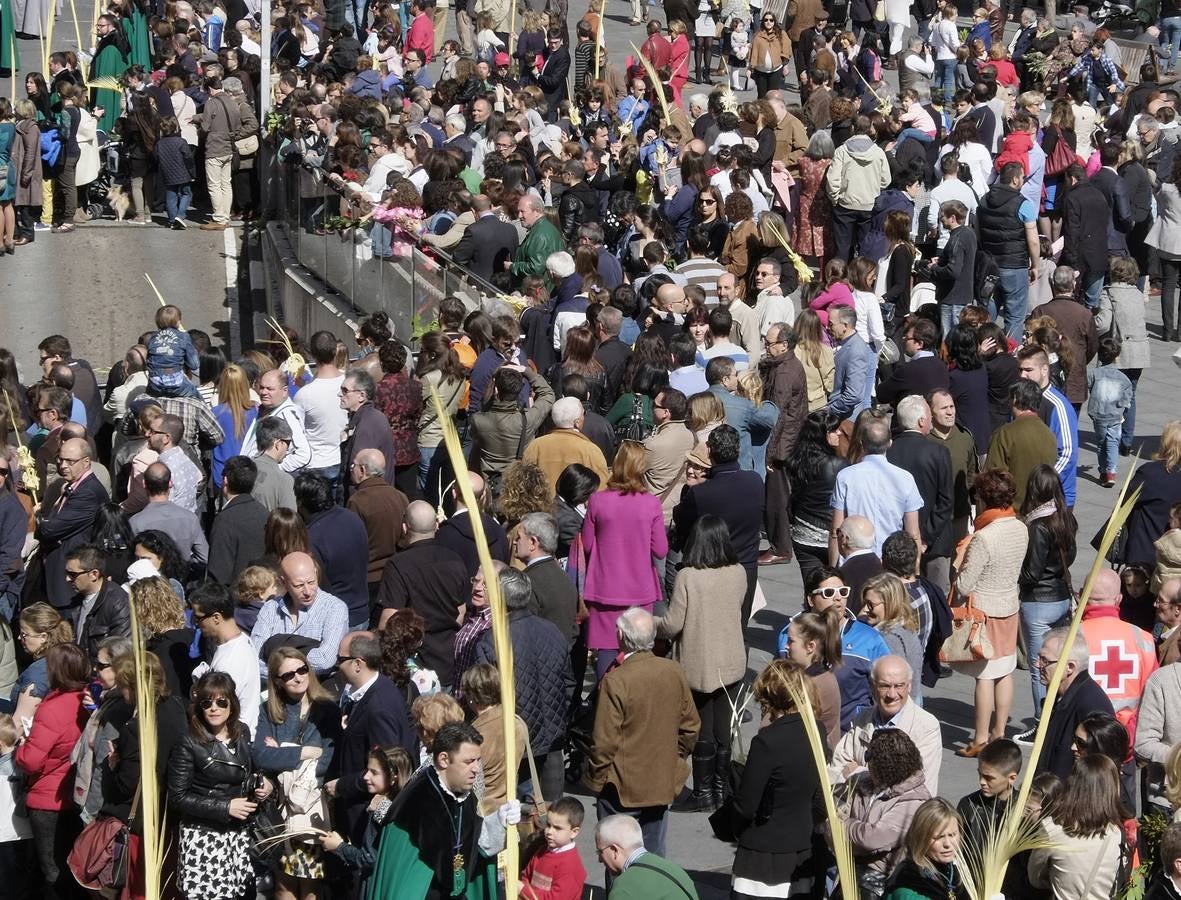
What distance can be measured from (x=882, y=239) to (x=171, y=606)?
8971 mm

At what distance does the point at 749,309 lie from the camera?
45.0 ft

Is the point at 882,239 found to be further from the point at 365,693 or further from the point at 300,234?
the point at 365,693

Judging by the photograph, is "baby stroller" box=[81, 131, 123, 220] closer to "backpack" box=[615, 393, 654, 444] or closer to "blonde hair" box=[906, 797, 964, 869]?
"backpack" box=[615, 393, 654, 444]

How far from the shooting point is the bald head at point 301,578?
917cm

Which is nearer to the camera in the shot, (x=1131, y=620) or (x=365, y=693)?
(x=365, y=693)

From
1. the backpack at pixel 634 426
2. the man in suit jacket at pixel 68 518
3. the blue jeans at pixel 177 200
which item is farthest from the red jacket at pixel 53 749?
the blue jeans at pixel 177 200

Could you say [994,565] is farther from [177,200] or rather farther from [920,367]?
[177,200]

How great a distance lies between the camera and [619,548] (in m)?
9.95

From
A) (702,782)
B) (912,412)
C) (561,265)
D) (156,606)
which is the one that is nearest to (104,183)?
(561,265)

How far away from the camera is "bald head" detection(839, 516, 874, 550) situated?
9.68 meters

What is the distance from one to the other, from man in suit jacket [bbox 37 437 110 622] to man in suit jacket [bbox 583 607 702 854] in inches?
147

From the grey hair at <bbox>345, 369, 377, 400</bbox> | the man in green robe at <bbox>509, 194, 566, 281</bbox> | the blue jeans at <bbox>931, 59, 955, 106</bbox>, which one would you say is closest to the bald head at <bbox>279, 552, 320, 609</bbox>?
the grey hair at <bbox>345, 369, 377, 400</bbox>

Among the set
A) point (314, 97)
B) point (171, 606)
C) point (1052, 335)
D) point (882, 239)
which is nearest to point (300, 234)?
point (314, 97)

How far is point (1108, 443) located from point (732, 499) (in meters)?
5.05
